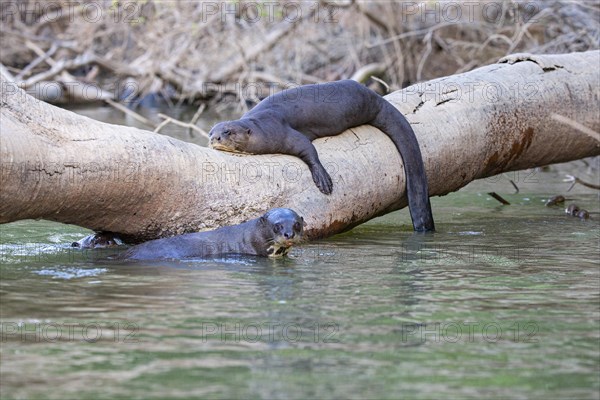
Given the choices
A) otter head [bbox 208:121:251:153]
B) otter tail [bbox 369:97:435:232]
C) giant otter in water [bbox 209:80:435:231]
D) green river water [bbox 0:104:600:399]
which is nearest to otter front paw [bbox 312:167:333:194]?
giant otter in water [bbox 209:80:435:231]

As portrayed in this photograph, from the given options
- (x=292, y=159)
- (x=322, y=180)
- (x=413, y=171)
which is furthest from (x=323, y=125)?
(x=413, y=171)

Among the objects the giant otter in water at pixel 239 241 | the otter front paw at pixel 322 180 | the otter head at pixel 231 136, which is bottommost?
the giant otter in water at pixel 239 241

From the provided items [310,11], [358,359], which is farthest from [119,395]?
[310,11]

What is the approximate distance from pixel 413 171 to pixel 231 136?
1347 millimetres

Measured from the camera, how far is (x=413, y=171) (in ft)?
24.0

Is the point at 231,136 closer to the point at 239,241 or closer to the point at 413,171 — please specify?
the point at 239,241

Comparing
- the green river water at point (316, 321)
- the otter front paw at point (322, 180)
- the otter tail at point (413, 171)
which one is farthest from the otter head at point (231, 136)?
the otter tail at point (413, 171)

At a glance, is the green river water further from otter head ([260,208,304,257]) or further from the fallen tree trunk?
the fallen tree trunk

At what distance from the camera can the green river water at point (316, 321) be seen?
3660mm

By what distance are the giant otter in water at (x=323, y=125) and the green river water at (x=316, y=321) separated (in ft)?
1.48

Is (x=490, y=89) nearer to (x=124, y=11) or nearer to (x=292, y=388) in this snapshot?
(x=292, y=388)

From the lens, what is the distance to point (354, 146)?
729cm

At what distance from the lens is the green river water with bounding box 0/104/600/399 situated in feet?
12.0

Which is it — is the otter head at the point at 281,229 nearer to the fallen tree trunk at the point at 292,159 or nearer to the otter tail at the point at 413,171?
the fallen tree trunk at the point at 292,159
